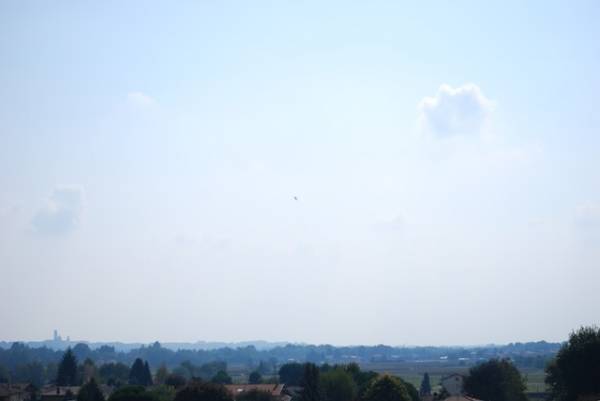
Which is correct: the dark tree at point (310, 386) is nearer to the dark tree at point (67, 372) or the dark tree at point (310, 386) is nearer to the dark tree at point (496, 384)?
the dark tree at point (496, 384)

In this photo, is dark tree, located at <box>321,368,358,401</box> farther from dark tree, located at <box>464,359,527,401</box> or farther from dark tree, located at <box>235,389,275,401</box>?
dark tree, located at <box>464,359,527,401</box>

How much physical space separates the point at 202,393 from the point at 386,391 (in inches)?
578

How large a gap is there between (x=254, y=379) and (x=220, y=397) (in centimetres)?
4950

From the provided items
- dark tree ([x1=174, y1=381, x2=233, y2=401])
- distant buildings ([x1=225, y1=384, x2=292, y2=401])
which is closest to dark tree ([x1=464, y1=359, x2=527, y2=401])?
distant buildings ([x1=225, y1=384, x2=292, y2=401])

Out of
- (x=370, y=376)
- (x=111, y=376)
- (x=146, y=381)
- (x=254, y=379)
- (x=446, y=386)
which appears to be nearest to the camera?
(x=370, y=376)

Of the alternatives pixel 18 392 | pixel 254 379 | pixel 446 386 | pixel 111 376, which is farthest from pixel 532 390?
pixel 18 392

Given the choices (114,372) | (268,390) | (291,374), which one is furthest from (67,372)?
(268,390)

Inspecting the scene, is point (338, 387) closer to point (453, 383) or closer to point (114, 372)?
point (453, 383)

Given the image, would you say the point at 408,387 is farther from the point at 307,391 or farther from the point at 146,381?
the point at 146,381

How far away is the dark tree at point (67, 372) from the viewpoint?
107625 mm

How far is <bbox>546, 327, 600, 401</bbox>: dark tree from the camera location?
5822cm

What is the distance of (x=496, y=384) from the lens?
3127 inches

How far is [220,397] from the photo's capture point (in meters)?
69.7

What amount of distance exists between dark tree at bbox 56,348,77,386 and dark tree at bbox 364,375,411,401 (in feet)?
172
